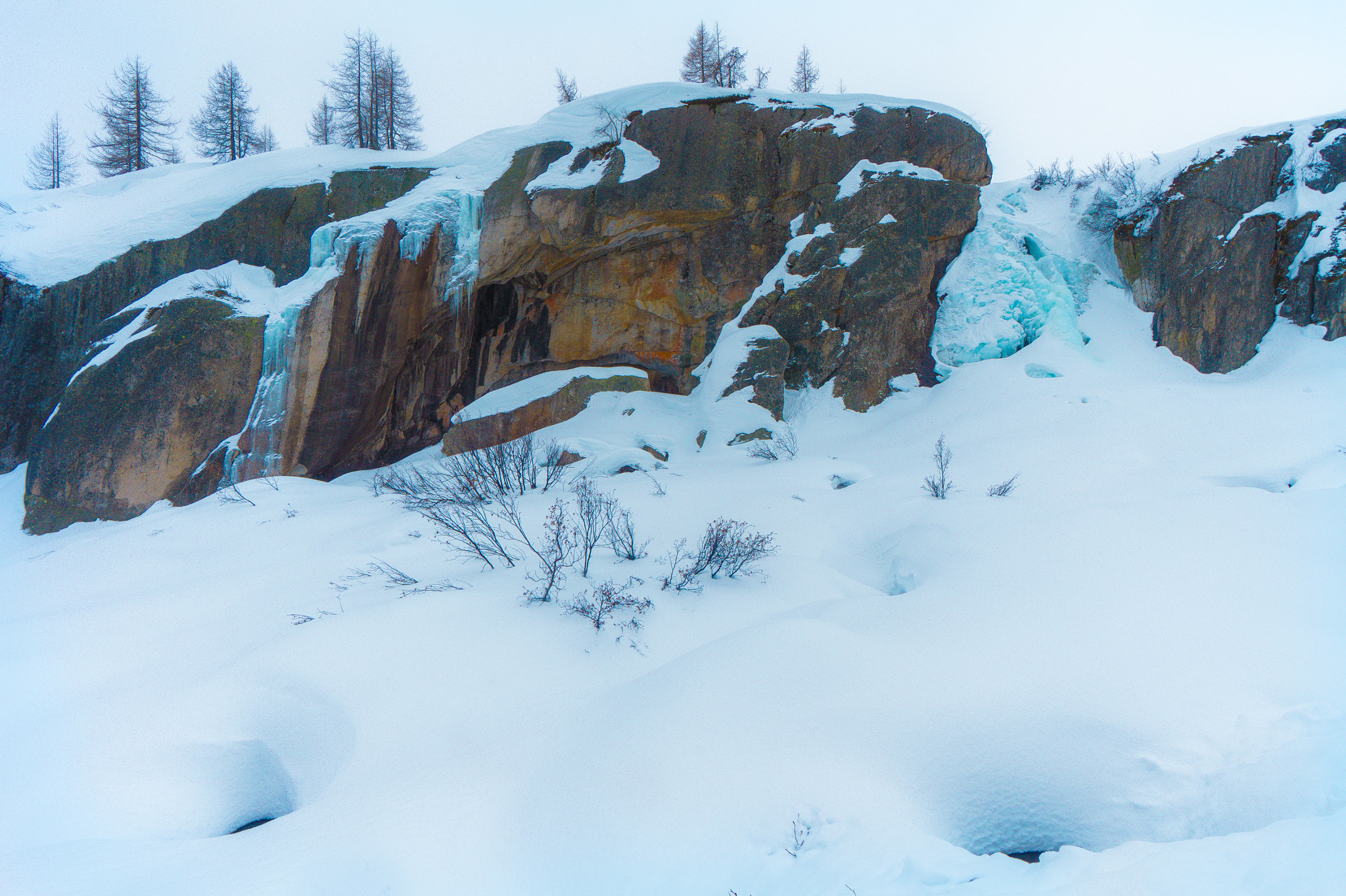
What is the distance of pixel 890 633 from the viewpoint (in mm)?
4289

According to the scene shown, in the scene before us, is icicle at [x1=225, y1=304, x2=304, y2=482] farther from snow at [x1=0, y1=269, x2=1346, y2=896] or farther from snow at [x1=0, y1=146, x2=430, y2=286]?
snow at [x1=0, y1=269, x2=1346, y2=896]

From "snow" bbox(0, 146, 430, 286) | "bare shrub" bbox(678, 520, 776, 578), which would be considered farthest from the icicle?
"bare shrub" bbox(678, 520, 776, 578)

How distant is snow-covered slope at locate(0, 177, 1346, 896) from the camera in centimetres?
265

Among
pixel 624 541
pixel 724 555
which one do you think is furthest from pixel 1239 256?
pixel 624 541

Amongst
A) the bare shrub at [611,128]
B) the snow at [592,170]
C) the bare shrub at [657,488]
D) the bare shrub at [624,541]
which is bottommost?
the bare shrub at [657,488]

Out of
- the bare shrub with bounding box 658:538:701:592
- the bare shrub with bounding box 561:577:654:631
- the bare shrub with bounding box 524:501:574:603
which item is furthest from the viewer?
the bare shrub with bounding box 658:538:701:592

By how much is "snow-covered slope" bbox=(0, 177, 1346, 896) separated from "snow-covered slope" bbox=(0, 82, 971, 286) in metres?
10.6

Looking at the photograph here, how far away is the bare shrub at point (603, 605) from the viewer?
192 inches

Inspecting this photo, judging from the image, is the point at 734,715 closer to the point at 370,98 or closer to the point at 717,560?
the point at 717,560

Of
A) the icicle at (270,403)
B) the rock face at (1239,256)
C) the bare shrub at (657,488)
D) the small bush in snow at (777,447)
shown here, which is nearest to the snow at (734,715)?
the bare shrub at (657,488)

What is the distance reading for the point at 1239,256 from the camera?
12.6 metres

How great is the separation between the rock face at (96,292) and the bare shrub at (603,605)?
13595 mm

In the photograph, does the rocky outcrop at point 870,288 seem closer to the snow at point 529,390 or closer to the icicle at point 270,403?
the snow at point 529,390

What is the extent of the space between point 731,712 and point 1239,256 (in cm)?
1571
